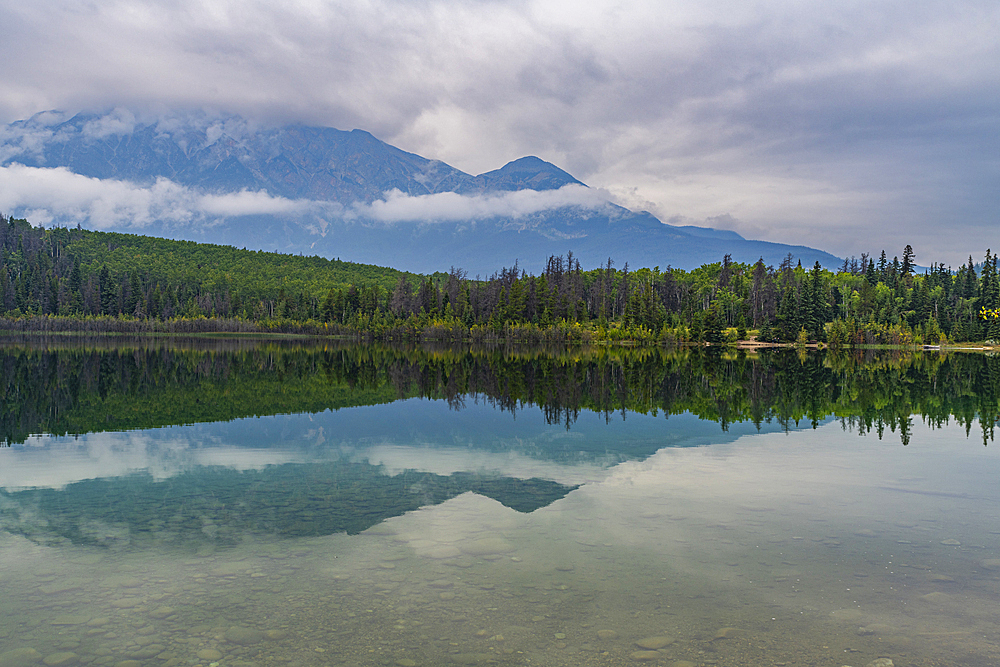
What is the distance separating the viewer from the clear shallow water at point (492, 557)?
758 cm

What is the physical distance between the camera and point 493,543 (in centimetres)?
1089

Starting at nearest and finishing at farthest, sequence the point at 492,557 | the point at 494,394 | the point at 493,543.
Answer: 1. the point at 492,557
2. the point at 493,543
3. the point at 494,394

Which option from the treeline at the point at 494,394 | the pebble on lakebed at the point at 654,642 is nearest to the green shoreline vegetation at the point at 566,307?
the treeline at the point at 494,394

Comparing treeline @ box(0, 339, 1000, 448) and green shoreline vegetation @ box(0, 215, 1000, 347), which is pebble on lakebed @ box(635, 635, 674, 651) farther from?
green shoreline vegetation @ box(0, 215, 1000, 347)

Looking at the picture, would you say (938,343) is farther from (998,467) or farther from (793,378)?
(998,467)

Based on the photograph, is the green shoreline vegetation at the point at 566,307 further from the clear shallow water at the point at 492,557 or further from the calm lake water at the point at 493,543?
the clear shallow water at the point at 492,557

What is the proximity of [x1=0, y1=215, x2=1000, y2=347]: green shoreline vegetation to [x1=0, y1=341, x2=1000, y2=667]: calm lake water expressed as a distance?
368ft

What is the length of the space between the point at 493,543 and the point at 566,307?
136437 millimetres

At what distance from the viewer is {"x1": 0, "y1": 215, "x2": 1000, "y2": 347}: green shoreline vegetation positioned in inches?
5167

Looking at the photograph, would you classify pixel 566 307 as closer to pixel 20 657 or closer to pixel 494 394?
pixel 494 394

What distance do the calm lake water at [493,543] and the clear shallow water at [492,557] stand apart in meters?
0.05

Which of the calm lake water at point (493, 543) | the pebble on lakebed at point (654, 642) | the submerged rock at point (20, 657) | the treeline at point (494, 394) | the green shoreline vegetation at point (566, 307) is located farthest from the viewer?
the green shoreline vegetation at point (566, 307)

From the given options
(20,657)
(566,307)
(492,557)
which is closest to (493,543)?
(492,557)

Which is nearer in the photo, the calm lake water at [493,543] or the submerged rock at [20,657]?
the submerged rock at [20,657]
